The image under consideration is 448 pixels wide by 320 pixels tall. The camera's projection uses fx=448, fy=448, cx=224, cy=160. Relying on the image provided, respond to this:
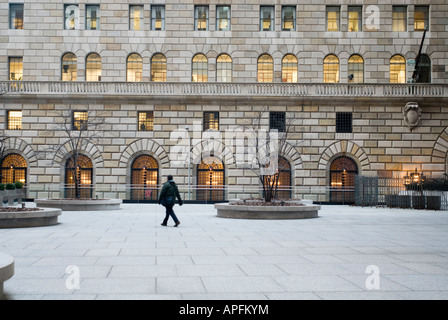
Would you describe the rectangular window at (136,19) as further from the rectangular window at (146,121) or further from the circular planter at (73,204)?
the circular planter at (73,204)

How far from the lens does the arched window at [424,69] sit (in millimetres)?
34375

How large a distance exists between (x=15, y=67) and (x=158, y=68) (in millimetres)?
10919

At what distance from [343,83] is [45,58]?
22600mm

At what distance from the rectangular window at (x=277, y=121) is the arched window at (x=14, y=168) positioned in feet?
61.8

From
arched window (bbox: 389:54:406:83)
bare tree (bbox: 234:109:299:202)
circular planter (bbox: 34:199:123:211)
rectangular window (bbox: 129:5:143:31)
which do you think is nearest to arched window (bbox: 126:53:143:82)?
rectangular window (bbox: 129:5:143:31)

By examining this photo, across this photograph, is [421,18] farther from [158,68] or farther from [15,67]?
[15,67]

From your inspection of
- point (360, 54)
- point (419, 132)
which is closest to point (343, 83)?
point (360, 54)

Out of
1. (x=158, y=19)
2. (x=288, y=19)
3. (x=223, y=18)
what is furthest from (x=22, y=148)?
(x=288, y=19)

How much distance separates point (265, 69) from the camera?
113 ft

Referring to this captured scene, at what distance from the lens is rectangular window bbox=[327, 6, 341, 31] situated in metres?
34.7

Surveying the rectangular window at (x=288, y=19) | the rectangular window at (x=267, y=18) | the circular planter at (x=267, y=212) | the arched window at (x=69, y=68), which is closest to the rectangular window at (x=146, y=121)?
the arched window at (x=69, y=68)

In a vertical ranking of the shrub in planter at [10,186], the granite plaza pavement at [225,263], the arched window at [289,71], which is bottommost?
the granite plaza pavement at [225,263]

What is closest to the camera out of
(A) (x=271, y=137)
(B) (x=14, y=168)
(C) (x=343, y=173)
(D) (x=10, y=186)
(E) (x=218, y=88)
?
(D) (x=10, y=186)

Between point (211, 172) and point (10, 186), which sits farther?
point (211, 172)
